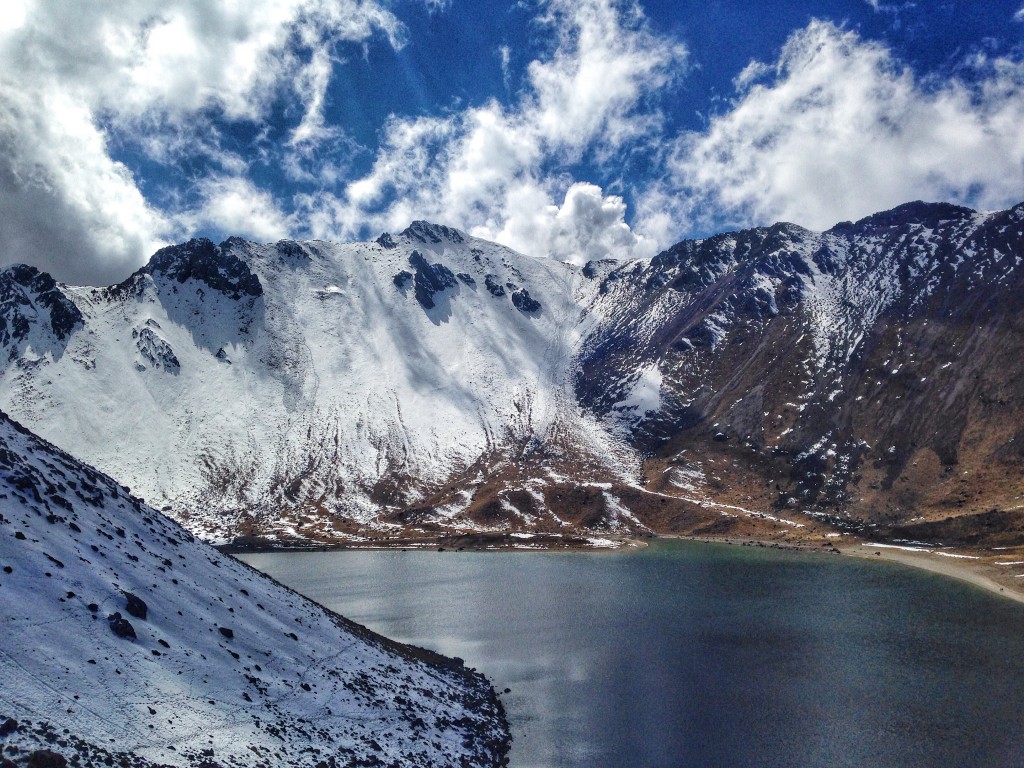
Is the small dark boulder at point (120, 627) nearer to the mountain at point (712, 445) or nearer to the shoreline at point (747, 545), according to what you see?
the shoreline at point (747, 545)

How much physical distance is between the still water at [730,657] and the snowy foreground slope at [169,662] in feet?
25.4

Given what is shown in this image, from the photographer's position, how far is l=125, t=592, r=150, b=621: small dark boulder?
29722 mm

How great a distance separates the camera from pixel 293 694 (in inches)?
1277

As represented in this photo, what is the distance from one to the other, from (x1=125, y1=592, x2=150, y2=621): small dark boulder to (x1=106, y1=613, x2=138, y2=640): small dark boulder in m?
1.80

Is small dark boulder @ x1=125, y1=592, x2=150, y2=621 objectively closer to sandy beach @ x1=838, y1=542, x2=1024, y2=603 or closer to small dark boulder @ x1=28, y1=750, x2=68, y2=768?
small dark boulder @ x1=28, y1=750, x2=68, y2=768

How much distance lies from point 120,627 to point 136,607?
257 cm

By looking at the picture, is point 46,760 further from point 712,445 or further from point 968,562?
point 712,445

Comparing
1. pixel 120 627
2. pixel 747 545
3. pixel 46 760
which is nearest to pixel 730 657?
pixel 120 627

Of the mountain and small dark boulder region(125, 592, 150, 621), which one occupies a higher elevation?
the mountain

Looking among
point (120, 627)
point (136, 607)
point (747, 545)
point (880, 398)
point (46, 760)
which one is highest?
point (880, 398)

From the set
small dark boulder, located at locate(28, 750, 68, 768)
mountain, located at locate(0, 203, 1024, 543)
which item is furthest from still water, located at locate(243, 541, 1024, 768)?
mountain, located at locate(0, 203, 1024, 543)

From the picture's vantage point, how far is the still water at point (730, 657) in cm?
3644

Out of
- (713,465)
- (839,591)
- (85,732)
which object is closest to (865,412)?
(713,465)

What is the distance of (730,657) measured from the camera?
5219 centimetres
